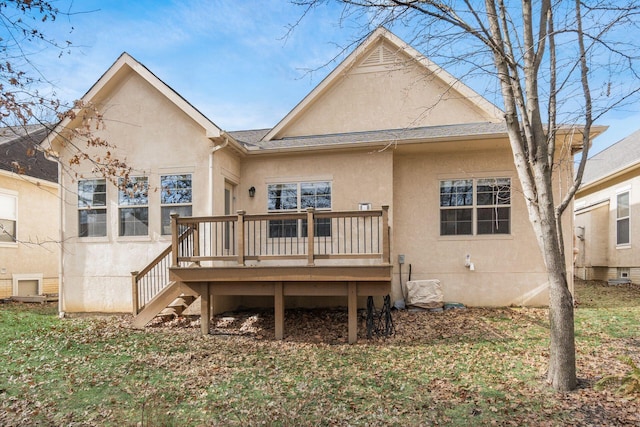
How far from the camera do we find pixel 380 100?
34.9 feet

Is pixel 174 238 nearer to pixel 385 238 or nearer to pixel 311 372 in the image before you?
pixel 311 372

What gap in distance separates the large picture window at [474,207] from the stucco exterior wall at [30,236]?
38.1ft

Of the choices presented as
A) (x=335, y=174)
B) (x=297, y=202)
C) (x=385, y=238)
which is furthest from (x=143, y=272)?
(x=385, y=238)

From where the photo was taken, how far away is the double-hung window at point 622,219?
12.9 metres

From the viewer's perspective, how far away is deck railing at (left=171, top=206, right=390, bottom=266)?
7.24 meters

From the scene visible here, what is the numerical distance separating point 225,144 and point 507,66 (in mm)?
5921

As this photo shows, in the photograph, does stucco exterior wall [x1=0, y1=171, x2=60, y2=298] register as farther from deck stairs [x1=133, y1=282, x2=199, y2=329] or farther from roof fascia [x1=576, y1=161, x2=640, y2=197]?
roof fascia [x1=576, y1=161, x2=640, y2=197]

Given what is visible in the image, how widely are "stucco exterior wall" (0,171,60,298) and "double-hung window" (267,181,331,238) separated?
23.8ft

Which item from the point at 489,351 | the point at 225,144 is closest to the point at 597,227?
the point at 489,351

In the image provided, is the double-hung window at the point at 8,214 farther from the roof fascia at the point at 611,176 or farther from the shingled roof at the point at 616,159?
the roof fascia at the point at 611,176

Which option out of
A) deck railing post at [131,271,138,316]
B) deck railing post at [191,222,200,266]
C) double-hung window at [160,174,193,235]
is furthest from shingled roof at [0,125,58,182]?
deck railing post at [191,222,200,266]

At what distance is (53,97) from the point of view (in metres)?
4.83

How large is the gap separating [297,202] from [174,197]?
2.99m

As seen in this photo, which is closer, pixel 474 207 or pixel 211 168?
pixel 211 168
